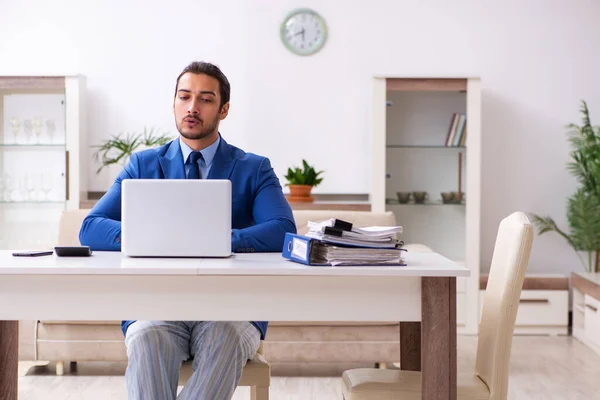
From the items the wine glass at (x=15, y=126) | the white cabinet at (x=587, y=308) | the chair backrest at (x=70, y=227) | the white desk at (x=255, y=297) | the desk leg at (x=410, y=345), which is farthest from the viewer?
→ the wine glass at (x=15, y=126)

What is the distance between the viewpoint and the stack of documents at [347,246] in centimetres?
185

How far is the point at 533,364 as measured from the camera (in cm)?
425

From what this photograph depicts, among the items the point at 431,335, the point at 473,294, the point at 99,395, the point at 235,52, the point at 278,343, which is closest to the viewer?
the point at 431,335

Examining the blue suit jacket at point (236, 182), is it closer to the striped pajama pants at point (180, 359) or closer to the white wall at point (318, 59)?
the striped pajama pants at point (180, 359)

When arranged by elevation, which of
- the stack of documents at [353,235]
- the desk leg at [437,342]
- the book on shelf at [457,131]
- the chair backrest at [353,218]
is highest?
the book on shelf at [457,131]

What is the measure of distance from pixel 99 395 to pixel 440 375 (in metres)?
2.13

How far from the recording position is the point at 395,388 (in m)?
2.00

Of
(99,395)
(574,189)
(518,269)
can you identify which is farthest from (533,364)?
(518,269)

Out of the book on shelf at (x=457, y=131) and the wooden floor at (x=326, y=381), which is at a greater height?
the book on shelf at (x=457, y=131)

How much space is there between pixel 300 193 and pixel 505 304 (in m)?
3.22

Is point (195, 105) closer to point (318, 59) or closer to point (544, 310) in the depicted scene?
point (318, 59)

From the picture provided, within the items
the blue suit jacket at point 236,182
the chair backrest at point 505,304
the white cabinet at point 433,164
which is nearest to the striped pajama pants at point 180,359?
the blue suit jacket at point 236,182

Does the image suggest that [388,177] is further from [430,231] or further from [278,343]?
[278,343]

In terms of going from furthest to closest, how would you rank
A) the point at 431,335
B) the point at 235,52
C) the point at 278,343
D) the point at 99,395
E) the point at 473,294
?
the point at 235,52 → the point at 473,294 → the point at 278,343 → the point at 99,395 → the point at 431,335
